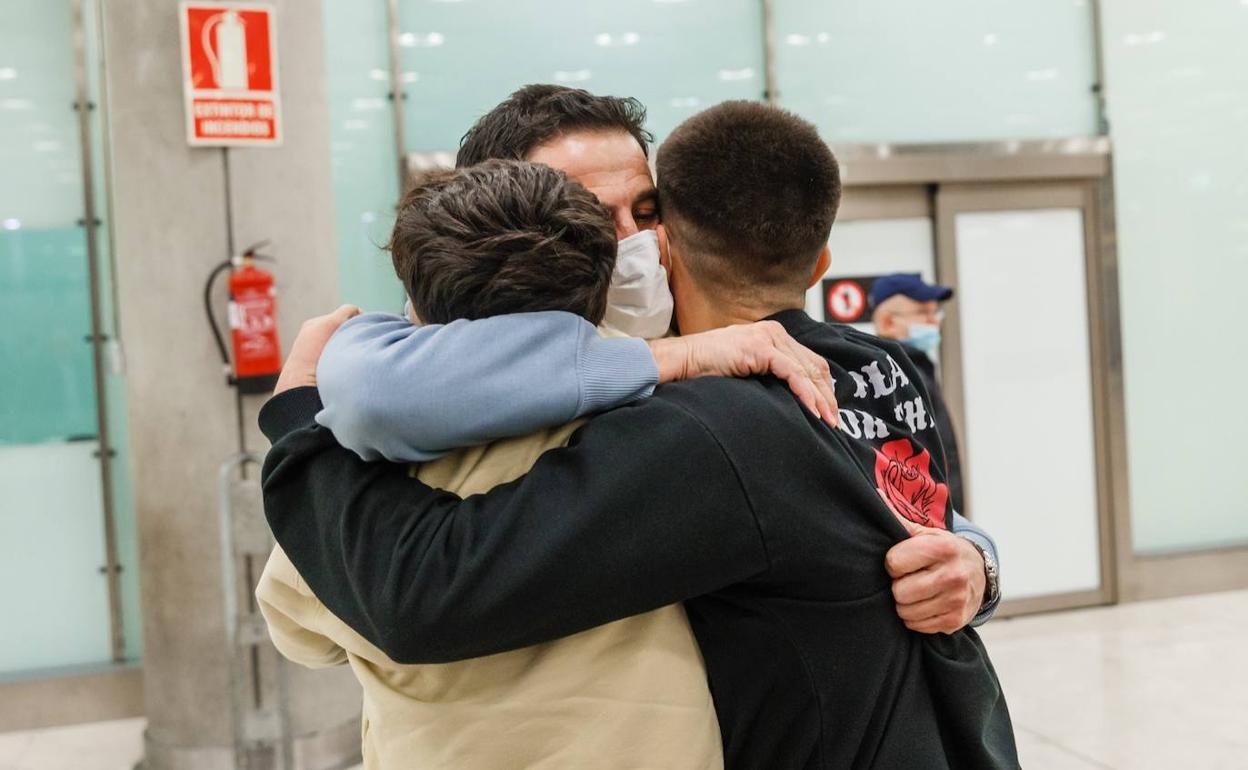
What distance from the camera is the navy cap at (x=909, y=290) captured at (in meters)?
4.27

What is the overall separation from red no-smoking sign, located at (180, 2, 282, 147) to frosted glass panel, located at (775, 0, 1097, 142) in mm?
2665

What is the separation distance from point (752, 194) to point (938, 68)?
4996 millimetres

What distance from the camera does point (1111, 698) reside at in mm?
4441

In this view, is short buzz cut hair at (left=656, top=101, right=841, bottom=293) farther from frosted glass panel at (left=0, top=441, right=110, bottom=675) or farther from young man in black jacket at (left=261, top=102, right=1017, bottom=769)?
frosted glass panel at (left=0, top=441, right=110, bottom=675)

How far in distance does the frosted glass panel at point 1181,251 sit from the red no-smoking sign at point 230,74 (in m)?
4.28

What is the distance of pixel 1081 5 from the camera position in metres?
5.84

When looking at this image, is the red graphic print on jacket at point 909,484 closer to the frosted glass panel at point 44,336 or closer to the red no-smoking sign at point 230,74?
the red no-smoking sign at point 230,74

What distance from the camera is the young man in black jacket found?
892 mm

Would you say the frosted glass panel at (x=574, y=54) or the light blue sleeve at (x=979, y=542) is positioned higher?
the frosted glass panel at (x=574, y=54)

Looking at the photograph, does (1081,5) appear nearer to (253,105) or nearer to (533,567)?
(253,105)

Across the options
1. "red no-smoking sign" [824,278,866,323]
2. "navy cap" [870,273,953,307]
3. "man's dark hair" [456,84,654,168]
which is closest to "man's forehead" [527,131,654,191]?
"man's dark hair" [456,84,654,168]

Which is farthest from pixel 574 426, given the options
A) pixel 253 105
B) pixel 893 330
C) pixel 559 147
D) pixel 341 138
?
pixel 341 138

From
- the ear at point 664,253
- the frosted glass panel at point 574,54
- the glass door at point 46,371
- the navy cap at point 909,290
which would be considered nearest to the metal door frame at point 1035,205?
the frosted glass panel at point 574,54

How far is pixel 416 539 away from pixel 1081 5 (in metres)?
5.92
